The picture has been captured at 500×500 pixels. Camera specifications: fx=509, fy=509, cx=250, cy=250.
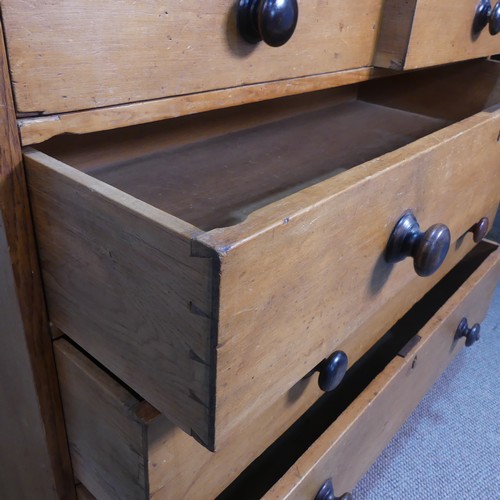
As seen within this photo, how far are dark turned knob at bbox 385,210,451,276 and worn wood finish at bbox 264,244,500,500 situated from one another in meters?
0.24

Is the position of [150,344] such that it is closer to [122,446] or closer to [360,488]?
[122,446]

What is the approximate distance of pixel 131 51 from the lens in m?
0.36

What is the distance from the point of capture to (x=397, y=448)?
91 cm

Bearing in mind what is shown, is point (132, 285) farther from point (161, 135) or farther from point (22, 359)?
point (161, 135)

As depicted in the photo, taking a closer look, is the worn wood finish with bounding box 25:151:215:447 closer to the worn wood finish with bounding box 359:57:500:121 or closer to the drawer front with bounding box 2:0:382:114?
the drawer front with bounding box 2:0:382:114

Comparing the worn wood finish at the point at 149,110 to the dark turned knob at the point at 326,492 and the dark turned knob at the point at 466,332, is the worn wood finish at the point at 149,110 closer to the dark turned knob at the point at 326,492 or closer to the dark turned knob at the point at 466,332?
the dark turned knob at the point at 326,492

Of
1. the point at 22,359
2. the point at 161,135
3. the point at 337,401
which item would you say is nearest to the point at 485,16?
the point at 161,135

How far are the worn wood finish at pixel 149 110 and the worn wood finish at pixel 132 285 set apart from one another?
0.02 metres

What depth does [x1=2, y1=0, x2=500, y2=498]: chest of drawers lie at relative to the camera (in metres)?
0.30

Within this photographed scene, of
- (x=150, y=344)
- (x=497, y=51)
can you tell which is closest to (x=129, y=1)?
(x=150, y=344)

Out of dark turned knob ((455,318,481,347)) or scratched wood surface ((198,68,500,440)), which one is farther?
dark turned knob ((455,318,481,347))

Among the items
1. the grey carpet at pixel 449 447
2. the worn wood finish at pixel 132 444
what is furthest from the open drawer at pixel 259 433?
the grey carpet at pixel 449 447

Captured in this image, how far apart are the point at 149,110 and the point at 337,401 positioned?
1.89ft

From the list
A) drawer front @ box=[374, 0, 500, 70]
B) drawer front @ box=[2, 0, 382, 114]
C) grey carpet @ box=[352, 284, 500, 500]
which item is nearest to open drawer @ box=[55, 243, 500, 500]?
grey carpet @ box=[352, 284, 500, 500]
